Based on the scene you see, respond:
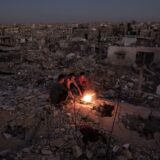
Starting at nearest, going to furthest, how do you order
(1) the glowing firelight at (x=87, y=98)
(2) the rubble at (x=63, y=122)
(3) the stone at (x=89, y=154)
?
(3) the stone at (x=89, y=154) → (2) the rubble at (x=63, y=122) → (1) the glowing firelight at (x=87, y=98)

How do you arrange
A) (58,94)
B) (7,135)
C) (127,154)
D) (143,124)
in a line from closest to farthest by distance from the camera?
(127,154)
(7,135)
(143,124)
(58,94)

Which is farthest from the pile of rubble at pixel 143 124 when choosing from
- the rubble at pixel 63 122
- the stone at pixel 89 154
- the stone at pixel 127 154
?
the stone at pixel 89 154

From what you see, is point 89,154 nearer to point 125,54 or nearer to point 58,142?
point 58,142

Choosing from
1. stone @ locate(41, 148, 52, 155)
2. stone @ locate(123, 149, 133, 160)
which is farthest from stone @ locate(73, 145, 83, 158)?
stone @ locate(123, 149, 133, 160)

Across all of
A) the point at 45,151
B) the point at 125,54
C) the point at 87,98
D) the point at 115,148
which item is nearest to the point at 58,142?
the point at 45,151

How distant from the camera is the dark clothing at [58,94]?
761 cm

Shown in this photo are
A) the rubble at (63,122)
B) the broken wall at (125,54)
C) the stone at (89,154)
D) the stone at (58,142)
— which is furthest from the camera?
the broken wall at (125,54)

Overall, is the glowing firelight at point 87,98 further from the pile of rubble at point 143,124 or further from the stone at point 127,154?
the stone at point 127,154

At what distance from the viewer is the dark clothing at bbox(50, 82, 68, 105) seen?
25.0ft

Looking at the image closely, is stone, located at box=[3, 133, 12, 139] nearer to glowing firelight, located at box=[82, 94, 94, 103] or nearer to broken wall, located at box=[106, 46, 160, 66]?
glowing firelight, located at box=[82, 94, 94, 103]

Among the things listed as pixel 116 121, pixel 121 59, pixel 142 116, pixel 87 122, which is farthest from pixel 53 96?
pixel 121 59

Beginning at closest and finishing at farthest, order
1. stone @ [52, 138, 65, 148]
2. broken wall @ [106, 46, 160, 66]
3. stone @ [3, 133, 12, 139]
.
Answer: stone @ [52, 138, 65, 148]
stone @ [3, 133, 12, 139]
broken wall @ [106, 46, 160, 66]

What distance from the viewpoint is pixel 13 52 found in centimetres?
1886

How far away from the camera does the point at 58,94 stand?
7.57 meters
